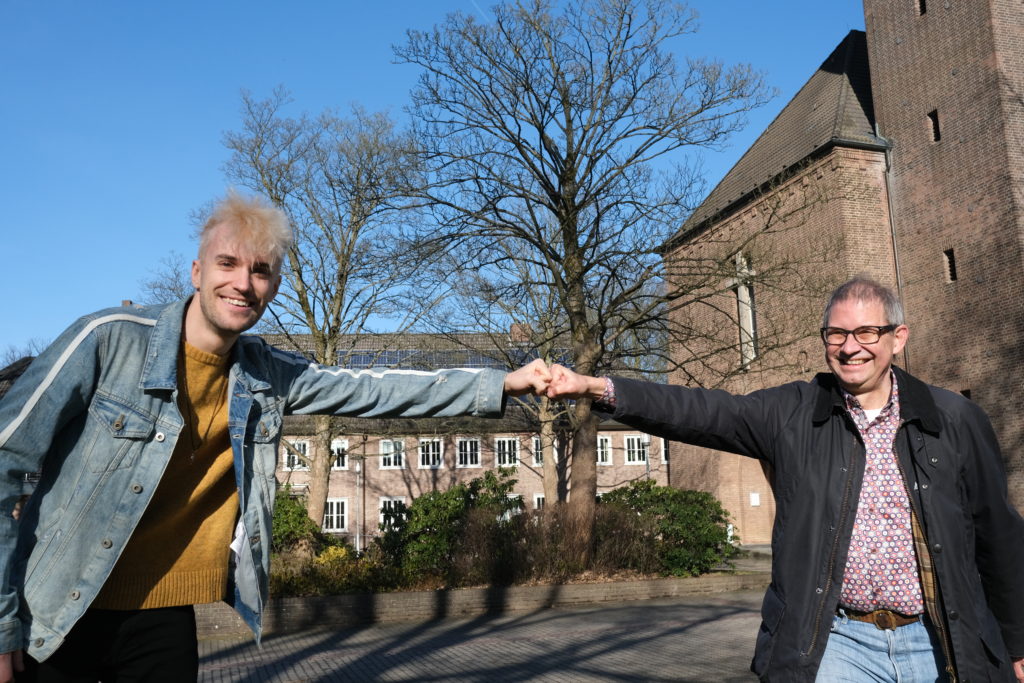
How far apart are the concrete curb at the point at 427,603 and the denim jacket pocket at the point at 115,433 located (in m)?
10.0

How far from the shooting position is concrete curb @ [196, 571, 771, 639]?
39.6ft

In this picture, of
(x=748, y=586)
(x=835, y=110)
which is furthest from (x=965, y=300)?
(x=748, y=586)

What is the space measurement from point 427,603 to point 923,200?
55.1 feet

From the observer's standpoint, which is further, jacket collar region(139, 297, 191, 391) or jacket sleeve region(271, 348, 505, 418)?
jacket sleeve region(271, 348, 505, 418)

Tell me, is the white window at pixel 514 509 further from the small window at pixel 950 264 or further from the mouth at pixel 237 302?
the small window at pixel 950 264

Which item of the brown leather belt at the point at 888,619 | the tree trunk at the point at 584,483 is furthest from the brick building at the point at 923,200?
the brown leather belt at the point at 888,619

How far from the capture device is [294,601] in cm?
1256

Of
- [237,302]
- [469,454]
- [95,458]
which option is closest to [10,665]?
[95,458]

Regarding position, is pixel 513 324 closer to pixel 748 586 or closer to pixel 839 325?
pixel 748 586

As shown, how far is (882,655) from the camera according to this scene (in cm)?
287

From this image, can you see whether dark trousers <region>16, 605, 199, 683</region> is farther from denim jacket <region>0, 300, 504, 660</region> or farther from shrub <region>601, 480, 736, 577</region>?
shrub <region>601, 480, 736, 577</region>

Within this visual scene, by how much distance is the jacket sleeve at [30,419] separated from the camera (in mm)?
2357

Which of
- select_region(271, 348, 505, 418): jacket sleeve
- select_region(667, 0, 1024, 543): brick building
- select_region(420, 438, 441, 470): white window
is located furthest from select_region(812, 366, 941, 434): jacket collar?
select_region(420, 438, 441, 470): white window

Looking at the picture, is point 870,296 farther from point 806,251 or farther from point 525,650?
point 806,251
